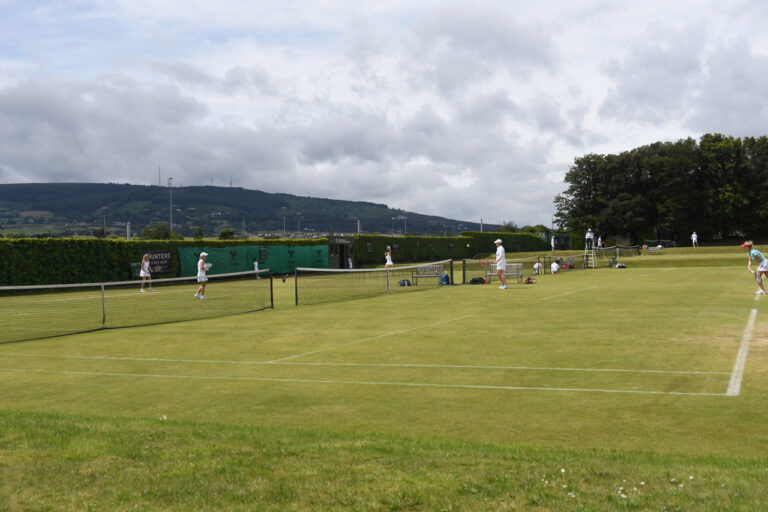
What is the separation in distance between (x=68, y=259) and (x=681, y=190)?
2581 inches

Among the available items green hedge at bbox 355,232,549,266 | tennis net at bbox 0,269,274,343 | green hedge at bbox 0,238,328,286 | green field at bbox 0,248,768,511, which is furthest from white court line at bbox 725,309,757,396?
green hedge at bbox 355,232,549,266

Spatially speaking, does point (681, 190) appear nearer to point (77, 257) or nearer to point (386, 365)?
point (77, 257)

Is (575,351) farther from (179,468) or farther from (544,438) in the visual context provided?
(179,468)

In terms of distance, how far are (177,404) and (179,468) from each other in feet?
10.3

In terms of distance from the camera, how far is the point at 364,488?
15.8 feet

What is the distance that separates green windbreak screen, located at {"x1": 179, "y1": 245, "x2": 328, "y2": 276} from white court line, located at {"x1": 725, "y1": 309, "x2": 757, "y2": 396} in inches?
1389

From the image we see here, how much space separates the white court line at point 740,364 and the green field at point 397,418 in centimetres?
4

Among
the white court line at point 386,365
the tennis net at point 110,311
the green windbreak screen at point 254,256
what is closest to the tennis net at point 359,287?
the tennis net at point 110,311

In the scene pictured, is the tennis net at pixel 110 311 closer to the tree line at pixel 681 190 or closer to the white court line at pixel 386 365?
the white court line at pixel 386 365

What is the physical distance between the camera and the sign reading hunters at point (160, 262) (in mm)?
41750

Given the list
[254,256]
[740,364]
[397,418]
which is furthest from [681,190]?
[397,418]

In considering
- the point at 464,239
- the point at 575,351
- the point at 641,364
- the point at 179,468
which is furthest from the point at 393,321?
the point at 464,239

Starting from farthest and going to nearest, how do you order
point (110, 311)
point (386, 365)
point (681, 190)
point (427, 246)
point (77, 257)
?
point (681, 190) → point (427, 246) → point (77, 257) → point (110, 311) → point (386, 365)

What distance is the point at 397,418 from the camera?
7.33 m
